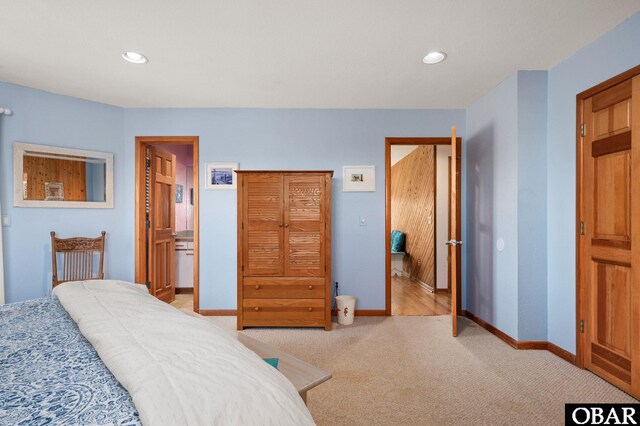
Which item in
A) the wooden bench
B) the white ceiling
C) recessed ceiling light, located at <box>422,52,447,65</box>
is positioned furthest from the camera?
recessed ceiling light, located at <box>422,52,447,65</box>

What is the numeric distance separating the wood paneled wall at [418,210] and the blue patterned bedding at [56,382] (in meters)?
4.73

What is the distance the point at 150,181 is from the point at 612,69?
4554 millimetres

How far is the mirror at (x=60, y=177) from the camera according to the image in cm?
316

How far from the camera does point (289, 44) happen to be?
2.38 meters

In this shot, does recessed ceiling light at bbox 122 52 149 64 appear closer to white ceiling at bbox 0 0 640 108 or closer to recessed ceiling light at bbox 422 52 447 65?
white ceiling at bbox 0 0 640 108

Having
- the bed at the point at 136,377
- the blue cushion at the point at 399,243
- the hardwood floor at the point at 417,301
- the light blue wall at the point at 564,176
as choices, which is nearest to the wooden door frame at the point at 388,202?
the hardwood floor at the point at 417,301

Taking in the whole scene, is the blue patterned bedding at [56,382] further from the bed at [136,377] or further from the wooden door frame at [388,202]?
the wooden door frame at [388,202]

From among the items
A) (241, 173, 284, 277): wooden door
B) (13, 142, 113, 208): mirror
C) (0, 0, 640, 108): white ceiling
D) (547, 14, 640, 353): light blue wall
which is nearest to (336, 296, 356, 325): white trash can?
(241, 173, 284, 277): wooden door

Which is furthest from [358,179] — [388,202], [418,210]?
[418,210]

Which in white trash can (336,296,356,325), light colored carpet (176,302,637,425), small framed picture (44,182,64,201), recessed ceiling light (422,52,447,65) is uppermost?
recessed ceiling light (422,52,447,65)

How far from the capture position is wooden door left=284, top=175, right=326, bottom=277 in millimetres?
3287

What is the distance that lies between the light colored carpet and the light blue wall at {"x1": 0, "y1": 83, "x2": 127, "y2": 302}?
2.14 m

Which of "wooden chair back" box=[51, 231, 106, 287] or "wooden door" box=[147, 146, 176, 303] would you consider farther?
"wooden door" box=[147, 146, 176, 303]

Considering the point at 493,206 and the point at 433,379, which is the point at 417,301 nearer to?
the point at 493,206
